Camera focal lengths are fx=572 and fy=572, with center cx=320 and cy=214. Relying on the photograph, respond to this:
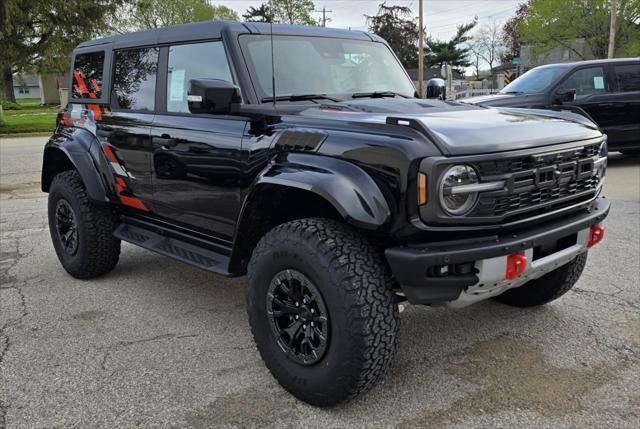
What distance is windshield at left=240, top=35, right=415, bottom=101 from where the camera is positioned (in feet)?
10.9

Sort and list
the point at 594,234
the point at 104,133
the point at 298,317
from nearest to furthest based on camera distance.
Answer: the point at 298,317, the point at 594,234, the point at 104,133

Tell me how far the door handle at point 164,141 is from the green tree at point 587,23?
3197 cm

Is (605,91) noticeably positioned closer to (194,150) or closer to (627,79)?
(627,79)

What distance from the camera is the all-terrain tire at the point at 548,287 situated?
3.48 m

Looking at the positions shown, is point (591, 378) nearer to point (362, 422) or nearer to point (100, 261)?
point (362, 422)

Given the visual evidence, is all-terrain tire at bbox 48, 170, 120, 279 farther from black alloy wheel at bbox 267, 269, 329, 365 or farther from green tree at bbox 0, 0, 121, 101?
green tree at bbox 0, 0, 121, 101

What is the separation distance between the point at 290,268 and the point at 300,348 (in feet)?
1.31

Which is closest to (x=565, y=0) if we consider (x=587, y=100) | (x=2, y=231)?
(x=587, y=100)

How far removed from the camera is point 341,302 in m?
2.45

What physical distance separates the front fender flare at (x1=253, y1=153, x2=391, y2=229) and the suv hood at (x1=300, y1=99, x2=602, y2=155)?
27cm

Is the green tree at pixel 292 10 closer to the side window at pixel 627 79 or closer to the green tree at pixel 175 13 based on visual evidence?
the green tree at pixel 175 13

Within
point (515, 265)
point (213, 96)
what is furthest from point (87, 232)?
point (515, 265)

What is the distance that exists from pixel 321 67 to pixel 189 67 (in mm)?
839

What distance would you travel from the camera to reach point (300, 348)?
275cm
